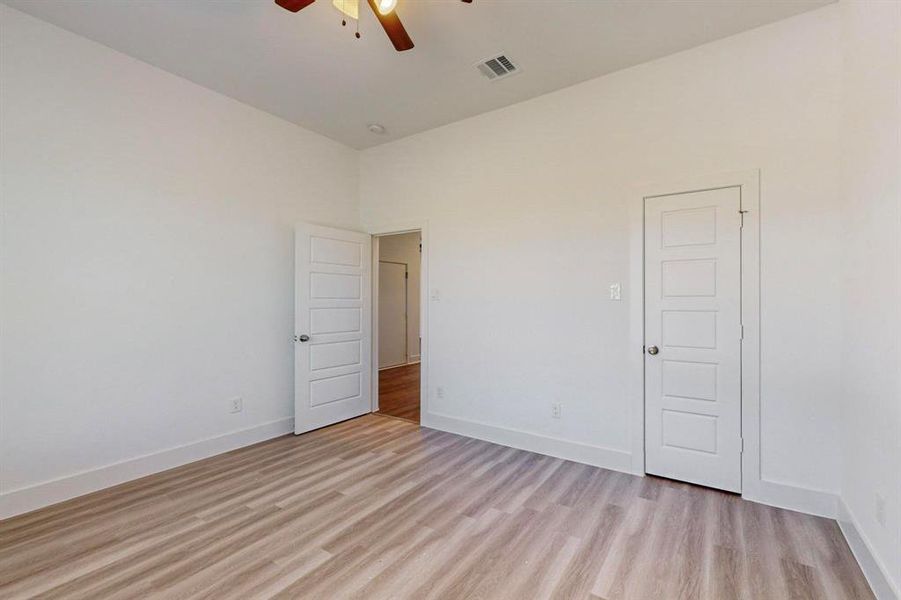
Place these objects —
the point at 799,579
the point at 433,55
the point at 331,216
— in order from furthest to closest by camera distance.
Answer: the point at 331,216, the point at 433,55, the point at 799,579

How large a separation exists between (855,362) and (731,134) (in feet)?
5.17

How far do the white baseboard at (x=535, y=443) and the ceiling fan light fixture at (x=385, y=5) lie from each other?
3186 mm

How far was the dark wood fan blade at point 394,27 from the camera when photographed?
1939mm

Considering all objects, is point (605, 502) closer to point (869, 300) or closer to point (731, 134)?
point (869, 300)

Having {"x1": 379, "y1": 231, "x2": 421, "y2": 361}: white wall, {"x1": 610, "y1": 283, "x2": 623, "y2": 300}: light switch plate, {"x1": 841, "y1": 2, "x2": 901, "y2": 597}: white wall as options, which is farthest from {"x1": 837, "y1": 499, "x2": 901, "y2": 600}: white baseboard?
{"x1": 379, "y1": 231, "x2": 421, "y2": 361}: white wall

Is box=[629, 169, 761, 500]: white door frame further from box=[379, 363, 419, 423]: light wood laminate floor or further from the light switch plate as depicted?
box=[379, 363, 419, 423]: light wood laminate floor

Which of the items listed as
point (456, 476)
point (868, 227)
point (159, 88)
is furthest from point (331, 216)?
point (868, 227)

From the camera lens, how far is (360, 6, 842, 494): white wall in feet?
7.90

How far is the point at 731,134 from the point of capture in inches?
105

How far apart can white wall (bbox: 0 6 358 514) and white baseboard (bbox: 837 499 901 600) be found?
4152 millimetres

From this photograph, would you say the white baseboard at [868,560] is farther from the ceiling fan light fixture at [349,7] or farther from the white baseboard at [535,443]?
the ceiling fan light fixture at [349,7]

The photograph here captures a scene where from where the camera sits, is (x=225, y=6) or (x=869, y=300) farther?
(x=225, y=6)

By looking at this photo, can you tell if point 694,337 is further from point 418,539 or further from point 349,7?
point 349,7

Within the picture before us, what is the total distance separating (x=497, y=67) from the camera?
3016mm
